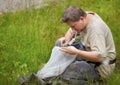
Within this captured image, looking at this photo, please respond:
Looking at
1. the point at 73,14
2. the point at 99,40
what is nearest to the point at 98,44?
the point at 99,40

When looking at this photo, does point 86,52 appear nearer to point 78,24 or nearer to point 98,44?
point 98,44

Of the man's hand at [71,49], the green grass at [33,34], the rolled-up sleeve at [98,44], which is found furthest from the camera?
the green grass at [33,34]

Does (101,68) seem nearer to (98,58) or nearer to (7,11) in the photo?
(98,58)

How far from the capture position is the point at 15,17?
8375 mm

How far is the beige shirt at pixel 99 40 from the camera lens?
531 centimetres

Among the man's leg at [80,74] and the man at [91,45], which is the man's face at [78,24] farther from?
the man's leg at [80,74]

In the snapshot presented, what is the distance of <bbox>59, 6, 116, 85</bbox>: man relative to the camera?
5.34 metres

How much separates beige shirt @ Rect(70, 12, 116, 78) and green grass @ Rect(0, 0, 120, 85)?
35cm

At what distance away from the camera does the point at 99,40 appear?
17.4 feet

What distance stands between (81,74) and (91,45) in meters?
0.40

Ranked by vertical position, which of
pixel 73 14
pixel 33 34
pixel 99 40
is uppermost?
pixel 73 14

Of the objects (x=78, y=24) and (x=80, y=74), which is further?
(x=80, y=74)

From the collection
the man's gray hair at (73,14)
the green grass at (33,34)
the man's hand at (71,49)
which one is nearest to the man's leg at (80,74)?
the man's hand at (71,49)

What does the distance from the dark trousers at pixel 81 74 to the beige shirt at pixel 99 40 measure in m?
0.09
